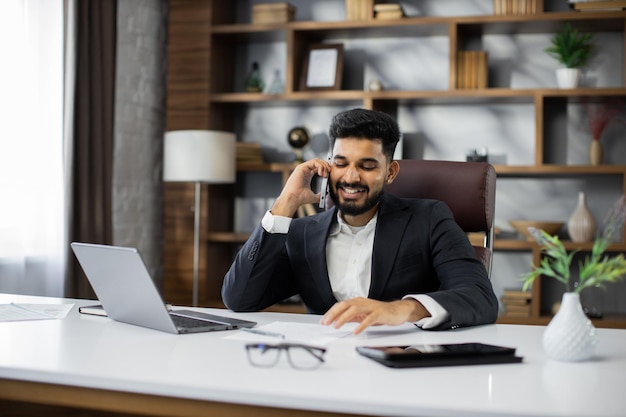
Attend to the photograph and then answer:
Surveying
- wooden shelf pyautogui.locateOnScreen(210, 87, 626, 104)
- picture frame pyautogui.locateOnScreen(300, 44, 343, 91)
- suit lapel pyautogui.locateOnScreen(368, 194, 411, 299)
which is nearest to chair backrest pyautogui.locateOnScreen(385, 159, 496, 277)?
suit lapel pyautogui.locateOnScreen(368, 194, 411, 299)

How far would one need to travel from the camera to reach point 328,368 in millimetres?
1328

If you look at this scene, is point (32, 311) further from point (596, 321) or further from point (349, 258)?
point (596, 321)

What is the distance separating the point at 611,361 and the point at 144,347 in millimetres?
837

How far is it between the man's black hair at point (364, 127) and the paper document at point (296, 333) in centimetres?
67

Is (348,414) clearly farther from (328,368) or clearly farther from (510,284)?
(510,284)

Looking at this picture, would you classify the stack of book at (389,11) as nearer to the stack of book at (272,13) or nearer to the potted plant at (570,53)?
the stack of book at (272,13)

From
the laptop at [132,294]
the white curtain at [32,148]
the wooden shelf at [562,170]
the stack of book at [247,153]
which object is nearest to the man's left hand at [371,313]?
the laptop at [132,294]

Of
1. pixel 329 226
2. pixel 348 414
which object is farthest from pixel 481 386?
pixel 329 226

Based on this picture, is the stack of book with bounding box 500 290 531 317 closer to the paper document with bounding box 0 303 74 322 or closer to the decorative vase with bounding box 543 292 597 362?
the paper document with bounding box 0 303 74 322

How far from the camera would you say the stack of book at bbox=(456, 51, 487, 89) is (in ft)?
13.8

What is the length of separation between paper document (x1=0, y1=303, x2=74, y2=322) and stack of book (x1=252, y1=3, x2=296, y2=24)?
273 cm

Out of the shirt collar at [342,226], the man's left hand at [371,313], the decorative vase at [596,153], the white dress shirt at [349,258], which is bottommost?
the man's left hand at [371,313]

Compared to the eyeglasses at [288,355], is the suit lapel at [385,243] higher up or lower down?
higher up

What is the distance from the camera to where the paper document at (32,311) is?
6.00 feet
